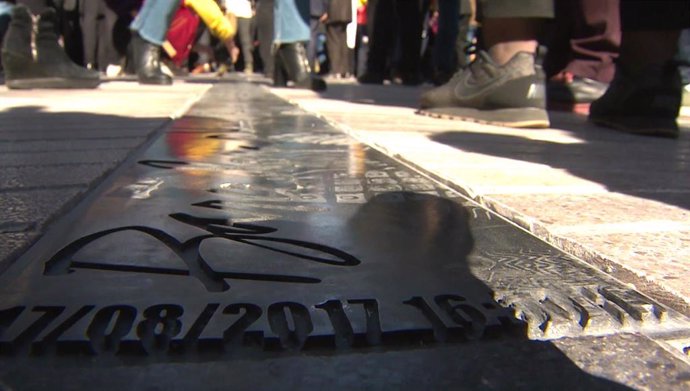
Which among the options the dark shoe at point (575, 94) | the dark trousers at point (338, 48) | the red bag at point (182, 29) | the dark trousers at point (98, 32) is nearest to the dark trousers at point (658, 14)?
the dark shoe at point (575, 94)

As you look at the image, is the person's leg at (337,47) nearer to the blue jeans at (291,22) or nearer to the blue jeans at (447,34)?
the blue jeans at (447,34)

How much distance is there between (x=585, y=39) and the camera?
11.7 ft

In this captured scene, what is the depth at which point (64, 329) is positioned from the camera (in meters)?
0.64

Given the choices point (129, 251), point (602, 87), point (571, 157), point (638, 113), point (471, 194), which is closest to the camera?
point (129, 251)

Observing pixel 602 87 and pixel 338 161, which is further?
pixel 602 87

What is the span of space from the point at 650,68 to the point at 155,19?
10.4 ft

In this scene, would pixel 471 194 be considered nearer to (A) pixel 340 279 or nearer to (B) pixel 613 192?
(B) pixel 613 192

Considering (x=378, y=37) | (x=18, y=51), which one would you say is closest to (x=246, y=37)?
(x=378, y=37)

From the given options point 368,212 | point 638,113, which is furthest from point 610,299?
point 638,113

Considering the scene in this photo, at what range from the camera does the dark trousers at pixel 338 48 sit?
33.0 feet

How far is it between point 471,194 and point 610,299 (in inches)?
20.9

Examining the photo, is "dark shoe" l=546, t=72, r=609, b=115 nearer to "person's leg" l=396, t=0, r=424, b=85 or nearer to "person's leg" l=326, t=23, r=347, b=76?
"person's leg" l=396, t=0, r=424, b=85

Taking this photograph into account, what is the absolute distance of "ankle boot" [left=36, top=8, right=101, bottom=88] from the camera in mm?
3787

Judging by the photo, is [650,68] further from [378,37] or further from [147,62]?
[378,37]
